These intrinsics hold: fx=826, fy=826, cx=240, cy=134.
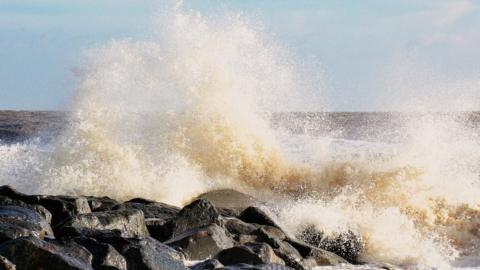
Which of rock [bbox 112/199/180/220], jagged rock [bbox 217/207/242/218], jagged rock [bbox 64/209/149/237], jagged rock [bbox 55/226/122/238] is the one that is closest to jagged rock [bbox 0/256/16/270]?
jagged rock [bbox 55/226/122/238]

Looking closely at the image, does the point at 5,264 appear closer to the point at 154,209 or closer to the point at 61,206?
the point at 61,206

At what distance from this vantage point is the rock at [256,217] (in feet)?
34.4

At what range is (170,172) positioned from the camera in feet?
49.9

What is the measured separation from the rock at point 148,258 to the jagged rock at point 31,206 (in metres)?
2.11

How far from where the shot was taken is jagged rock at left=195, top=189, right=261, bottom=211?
1335cm

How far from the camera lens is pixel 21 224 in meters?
8.10

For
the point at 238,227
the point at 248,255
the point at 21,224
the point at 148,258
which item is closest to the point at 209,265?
the point at 148,258

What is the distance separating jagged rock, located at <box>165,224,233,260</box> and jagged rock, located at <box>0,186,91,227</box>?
5.33 ft

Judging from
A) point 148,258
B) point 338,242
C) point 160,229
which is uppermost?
point 148,258

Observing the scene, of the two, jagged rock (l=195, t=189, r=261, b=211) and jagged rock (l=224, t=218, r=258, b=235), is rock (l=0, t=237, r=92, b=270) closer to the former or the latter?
jagged rock (l=224, t=218, r=258, b=235)

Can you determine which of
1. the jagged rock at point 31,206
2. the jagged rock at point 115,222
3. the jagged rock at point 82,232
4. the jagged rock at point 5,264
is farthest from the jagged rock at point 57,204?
the jagged rock at point 5,264

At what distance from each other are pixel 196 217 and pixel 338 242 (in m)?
2.20

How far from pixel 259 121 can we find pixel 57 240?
1107cm

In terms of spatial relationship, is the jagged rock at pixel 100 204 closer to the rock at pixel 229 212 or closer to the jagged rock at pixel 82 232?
the rock at pixel 229 212
